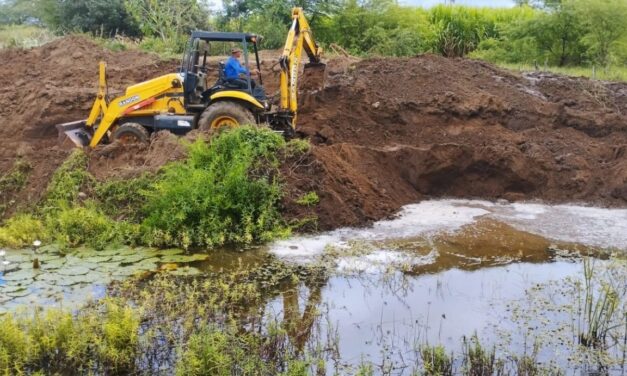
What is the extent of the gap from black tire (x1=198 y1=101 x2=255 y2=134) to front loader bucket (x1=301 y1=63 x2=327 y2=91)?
9.81 ft

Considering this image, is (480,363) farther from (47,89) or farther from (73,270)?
(47,89)

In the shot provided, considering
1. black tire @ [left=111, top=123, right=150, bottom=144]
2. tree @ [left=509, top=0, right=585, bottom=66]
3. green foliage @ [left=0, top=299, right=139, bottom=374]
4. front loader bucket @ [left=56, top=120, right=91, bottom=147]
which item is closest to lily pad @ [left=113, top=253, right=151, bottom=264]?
green foliage @ [left=0, top=299, right=139, bottom=374]

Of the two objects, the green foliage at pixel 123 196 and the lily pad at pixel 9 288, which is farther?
the green foliage at pixel 123 196

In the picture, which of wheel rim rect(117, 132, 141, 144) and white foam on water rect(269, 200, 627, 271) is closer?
white foam on water rect(269, 200, 627, 271)

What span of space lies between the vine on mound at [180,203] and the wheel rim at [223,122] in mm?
1180

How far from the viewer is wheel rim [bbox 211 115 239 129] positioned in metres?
12.0

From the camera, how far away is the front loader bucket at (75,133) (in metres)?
12.9

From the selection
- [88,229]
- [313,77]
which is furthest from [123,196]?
[313,77]

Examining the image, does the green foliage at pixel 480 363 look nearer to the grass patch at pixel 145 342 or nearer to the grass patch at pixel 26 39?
the grass patch at pixel 145 342

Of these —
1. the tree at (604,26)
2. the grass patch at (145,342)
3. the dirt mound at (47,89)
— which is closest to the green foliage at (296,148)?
the dirt mound at (47,89)

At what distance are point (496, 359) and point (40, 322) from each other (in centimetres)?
425

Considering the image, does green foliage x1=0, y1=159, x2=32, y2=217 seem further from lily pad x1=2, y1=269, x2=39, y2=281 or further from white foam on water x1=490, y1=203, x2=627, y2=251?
white foam on water x1=490, y1=203, x2=627, y2=251

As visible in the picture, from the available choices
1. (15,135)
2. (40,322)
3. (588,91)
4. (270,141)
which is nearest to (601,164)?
(588,91)

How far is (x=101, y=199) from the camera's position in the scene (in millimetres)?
10500
